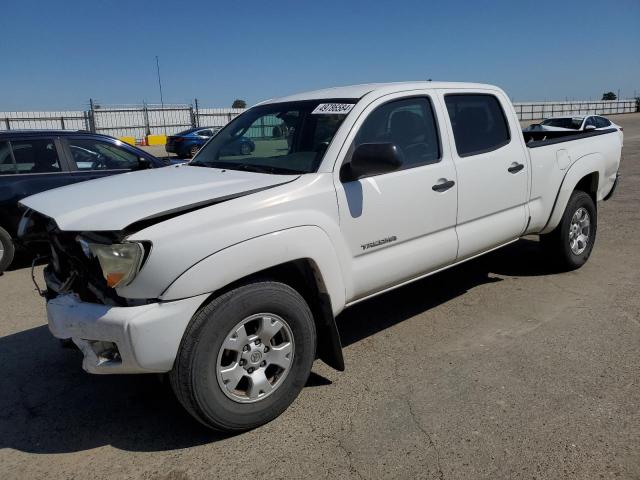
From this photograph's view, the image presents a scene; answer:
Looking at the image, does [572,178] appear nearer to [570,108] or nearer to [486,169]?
→ [486,169]

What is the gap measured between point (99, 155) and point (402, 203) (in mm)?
4810

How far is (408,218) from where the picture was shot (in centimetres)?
372

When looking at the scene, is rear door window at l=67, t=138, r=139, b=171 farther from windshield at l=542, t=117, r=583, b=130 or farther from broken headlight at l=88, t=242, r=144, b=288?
windshield at l=542, t=117, r=583, b=130

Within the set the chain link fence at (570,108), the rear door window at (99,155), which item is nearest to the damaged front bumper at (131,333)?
the rear door window at (99,155)

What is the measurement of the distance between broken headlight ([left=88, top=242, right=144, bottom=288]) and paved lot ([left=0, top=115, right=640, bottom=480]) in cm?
98

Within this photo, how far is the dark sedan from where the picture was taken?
20.8 ft

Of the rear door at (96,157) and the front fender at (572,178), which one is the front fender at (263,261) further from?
the rear door at (96,157)

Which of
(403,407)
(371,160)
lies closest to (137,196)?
(371,160)

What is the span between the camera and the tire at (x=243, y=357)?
107 inches

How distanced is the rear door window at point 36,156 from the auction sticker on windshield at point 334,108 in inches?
166

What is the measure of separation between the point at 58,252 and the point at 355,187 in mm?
1813

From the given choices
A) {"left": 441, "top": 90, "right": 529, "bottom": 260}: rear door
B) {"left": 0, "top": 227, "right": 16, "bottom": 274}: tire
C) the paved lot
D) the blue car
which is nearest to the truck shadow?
the paved lot

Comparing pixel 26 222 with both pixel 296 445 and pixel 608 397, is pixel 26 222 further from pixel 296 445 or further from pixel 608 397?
pixel 608 397

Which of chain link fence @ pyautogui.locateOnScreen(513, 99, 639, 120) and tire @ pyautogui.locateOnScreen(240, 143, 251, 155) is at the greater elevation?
tire @ pyautogui.locateOnScreen(240, 143, 251, 155)
